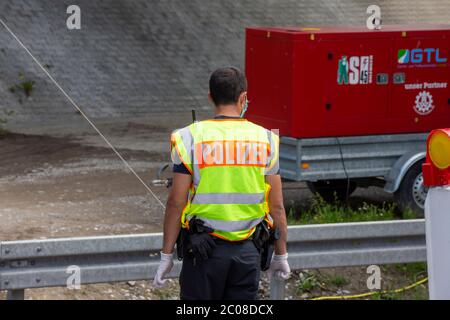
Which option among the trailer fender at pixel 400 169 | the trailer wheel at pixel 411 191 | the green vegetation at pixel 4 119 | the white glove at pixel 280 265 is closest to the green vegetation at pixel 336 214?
the trailer wheel at pixel 411 191

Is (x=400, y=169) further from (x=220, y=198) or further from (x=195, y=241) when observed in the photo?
(x=195, y=241)

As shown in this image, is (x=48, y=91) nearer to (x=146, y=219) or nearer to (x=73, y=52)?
(x=73, y=52)

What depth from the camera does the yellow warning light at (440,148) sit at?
525cm

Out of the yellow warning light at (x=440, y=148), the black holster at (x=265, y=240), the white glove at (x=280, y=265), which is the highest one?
the yellow warning light at (x=440, y=148)

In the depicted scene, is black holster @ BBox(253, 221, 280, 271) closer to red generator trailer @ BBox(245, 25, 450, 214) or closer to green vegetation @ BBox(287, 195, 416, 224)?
green vegetation @ BBox(287, 195, 416, 224)

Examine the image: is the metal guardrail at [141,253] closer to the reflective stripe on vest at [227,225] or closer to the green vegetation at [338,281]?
the green vegetation at [338,281]

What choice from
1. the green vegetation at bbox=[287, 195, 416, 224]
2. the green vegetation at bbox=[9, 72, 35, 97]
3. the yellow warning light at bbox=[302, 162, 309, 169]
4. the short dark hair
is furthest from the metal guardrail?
the green vegetation at bbox=[9, 72, 35, 97]

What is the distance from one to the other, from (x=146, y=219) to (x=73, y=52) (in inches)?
437

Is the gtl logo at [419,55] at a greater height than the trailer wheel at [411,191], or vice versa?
the gtl logo at [419,55]

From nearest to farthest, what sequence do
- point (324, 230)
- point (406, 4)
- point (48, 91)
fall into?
point (324, 230) → point (48, 91) → point (406, 4)

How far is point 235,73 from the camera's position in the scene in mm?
6188

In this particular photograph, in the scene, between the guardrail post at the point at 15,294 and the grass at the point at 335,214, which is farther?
the grass at the point at 335,214

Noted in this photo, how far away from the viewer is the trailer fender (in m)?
12.7

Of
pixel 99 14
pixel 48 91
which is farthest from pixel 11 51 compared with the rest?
pixel 99 14
